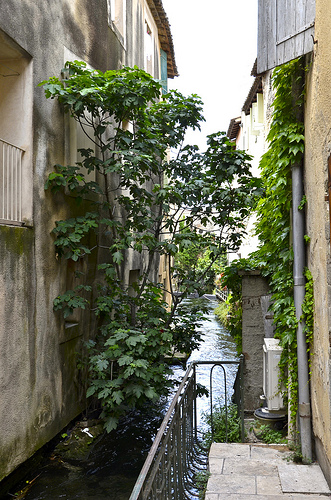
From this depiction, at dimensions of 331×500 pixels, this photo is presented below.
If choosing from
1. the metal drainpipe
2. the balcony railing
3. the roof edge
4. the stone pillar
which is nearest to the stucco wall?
the balcony railing

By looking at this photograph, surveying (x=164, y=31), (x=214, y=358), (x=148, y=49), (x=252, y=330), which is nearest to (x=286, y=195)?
(x=252, y=330)

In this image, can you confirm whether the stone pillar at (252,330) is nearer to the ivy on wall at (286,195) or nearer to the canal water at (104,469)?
the ivy on wall at (286,195)

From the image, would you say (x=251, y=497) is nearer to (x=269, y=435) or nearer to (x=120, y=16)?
(x=269, y=435)

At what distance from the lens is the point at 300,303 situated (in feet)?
15.9

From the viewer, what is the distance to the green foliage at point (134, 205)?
6.30 m

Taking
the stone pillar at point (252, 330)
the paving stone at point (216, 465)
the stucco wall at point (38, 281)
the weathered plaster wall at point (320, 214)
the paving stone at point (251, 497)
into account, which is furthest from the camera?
the stone pillar at point (252, 330)

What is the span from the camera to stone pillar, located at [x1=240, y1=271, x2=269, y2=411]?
Result: 21.2ft

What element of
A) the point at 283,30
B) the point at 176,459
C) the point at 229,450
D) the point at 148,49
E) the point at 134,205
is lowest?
the point at 229,450

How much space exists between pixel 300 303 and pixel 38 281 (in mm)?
3292

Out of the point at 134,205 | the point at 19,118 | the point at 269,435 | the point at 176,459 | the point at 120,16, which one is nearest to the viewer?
the point at 176,459

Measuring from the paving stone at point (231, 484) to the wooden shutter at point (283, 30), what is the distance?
395cm

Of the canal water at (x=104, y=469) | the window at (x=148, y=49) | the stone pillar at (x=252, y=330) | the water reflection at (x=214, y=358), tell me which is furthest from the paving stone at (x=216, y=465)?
the window at (x=148, y=49)

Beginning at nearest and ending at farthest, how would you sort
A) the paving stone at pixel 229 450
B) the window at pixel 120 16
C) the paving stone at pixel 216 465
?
the paving stone at pixel 216 465
the paving stone at pixel 229 450
the window at pixel 120 16

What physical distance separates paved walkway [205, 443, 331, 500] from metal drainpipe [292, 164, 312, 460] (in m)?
0.33
